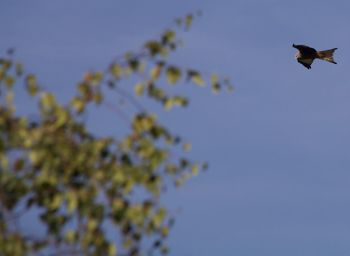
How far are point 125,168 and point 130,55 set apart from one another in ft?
5.88

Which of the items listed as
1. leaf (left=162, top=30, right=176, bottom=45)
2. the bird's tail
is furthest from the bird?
leaf (left=162, top=30, right=176, bottom=45)

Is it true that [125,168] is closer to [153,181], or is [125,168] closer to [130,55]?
[153,181]

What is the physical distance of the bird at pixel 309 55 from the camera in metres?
24.2

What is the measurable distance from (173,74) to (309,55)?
478 inches

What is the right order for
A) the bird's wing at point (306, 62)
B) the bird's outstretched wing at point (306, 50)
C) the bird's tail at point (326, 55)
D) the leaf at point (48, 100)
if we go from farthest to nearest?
the bird's wing at point (306, 62) → the bird's tail at point (326, 55) → the bird's outstretched wing at point (306, 50) → the leaf at point (48, 100)

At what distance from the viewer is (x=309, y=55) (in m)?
24.8

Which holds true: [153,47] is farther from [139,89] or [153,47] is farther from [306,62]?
[306,62]

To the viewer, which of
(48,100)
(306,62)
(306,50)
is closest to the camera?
(48,100)

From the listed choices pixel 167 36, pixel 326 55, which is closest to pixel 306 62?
pixel 326 55

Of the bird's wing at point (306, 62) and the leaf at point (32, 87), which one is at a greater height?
the bird's wing at point (306, 62)

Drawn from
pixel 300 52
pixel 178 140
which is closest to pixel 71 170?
pixel 178 140

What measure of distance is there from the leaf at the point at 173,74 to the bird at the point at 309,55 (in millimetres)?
10983

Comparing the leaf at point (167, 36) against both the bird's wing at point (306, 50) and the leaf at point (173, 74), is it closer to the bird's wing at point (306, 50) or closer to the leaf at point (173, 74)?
the leaf at point (173, 74)

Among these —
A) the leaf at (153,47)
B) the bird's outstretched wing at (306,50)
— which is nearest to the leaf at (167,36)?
the leaf at (153,47)
